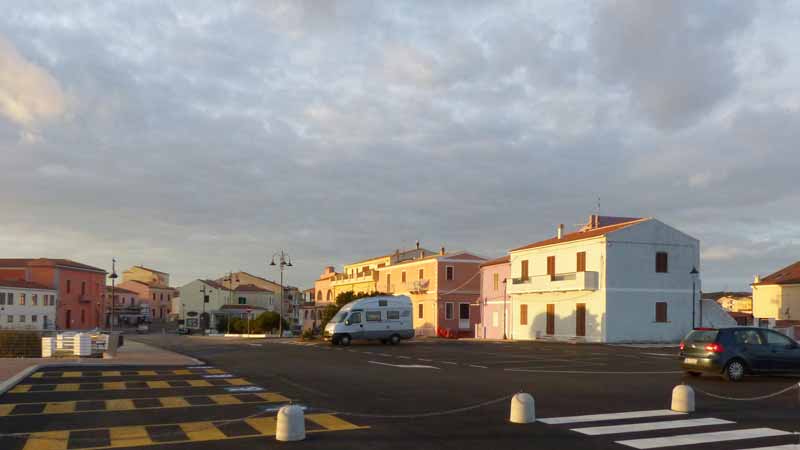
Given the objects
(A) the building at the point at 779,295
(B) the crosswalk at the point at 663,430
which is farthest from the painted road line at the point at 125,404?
(A) the building at the point at 779,295

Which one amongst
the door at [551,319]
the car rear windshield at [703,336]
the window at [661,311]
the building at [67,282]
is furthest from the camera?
the building at [67,282]

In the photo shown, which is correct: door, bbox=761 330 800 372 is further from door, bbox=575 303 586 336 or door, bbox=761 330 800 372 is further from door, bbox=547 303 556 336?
door, bbox=547 303 556 336

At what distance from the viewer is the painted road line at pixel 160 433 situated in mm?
9508

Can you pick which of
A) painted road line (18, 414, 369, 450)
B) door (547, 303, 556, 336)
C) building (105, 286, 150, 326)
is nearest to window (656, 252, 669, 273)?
door (547, 303, 556, 336)

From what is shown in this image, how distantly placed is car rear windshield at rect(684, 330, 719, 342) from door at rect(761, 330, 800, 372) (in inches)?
53.9

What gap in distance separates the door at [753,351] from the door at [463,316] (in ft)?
152

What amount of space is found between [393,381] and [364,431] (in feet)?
25.6

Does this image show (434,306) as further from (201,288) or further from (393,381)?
(201,288)

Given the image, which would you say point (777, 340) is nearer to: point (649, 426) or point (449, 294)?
point (649, 426)

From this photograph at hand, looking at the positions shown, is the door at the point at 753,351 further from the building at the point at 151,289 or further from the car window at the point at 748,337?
the building at the point at 151,289

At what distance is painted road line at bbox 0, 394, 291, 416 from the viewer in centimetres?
→ 1259

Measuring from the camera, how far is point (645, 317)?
42.0 m

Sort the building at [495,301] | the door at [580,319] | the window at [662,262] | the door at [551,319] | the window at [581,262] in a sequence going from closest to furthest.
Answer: the window at [662,262] → the door at [580,319] → the window at [581,262] → the door at [551,319] → the building at [495,301]

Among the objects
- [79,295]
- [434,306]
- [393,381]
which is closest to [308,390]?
[393,381]
